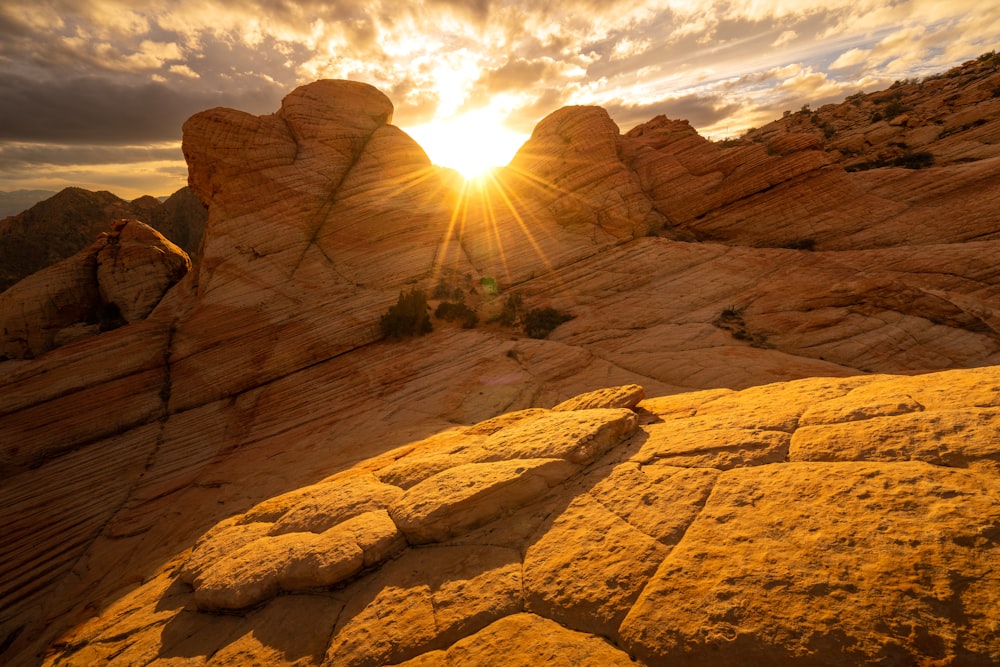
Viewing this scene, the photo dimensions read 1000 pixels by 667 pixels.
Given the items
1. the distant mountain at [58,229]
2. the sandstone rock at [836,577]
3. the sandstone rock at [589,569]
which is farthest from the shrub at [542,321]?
the distant mountain at [58,229]

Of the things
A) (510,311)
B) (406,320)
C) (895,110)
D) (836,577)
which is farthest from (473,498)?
(895,110)

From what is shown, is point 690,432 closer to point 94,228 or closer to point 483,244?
point 483,244

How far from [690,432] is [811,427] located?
4.37 ft

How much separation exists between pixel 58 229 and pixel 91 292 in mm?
30550

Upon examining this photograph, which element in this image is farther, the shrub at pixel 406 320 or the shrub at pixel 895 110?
the shrub at pixel 895 110

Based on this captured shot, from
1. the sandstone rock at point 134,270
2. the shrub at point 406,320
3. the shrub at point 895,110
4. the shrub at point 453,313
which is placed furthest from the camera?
the shrub at point 895,110

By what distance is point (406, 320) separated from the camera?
18109mm

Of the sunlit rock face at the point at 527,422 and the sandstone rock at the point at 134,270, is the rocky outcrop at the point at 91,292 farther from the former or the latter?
the sunlit rock face at the point at 527,422

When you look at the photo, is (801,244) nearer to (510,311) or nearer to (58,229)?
(510,311)

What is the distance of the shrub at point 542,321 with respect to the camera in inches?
688

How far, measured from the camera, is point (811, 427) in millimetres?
4969

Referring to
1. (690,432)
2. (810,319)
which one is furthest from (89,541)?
(810,319)

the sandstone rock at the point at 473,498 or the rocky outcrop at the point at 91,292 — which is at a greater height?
the rocky outcrop at the point at 91,292

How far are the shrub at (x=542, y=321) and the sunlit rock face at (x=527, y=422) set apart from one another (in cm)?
68
